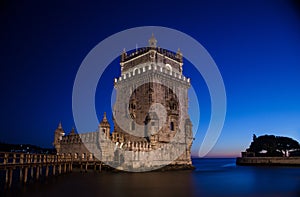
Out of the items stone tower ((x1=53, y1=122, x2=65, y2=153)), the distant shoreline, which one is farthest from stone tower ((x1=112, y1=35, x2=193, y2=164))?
the distant shoreline

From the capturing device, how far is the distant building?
33281 millimetres

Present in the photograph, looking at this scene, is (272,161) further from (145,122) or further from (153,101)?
(153,101)

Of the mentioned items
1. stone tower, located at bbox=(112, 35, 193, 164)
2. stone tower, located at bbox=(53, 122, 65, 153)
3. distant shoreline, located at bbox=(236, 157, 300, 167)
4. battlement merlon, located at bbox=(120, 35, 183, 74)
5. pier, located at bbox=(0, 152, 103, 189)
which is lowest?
distant shoreline, located at bbox=(236, 157, 300, 167)

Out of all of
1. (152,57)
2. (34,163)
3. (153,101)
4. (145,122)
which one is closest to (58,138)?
(145,122)


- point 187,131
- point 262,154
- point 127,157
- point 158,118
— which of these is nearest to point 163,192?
point 127,157

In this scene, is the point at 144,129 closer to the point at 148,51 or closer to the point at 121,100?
the point at 121,100

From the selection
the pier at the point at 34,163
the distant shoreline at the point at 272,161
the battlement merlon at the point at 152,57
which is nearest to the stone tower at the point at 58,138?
the pier at the point at 34,163

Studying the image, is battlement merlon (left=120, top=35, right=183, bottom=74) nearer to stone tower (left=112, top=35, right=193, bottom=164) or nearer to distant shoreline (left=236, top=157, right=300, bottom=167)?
stone tower (left=112, top=35, right=193, bottom=164)

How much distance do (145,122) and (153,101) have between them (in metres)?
3.52

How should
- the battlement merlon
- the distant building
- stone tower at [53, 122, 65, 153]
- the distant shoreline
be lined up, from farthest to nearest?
1. the distant shoreline
2. the battlement merlon
3. stone tower at [53, 122, 65, 153]
4. the distant building

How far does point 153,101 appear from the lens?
38.1 m

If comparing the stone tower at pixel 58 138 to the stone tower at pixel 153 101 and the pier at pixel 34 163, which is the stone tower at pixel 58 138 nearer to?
the pier at pixel 34 163

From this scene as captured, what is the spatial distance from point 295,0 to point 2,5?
12525 mm

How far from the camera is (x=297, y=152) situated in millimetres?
70938
